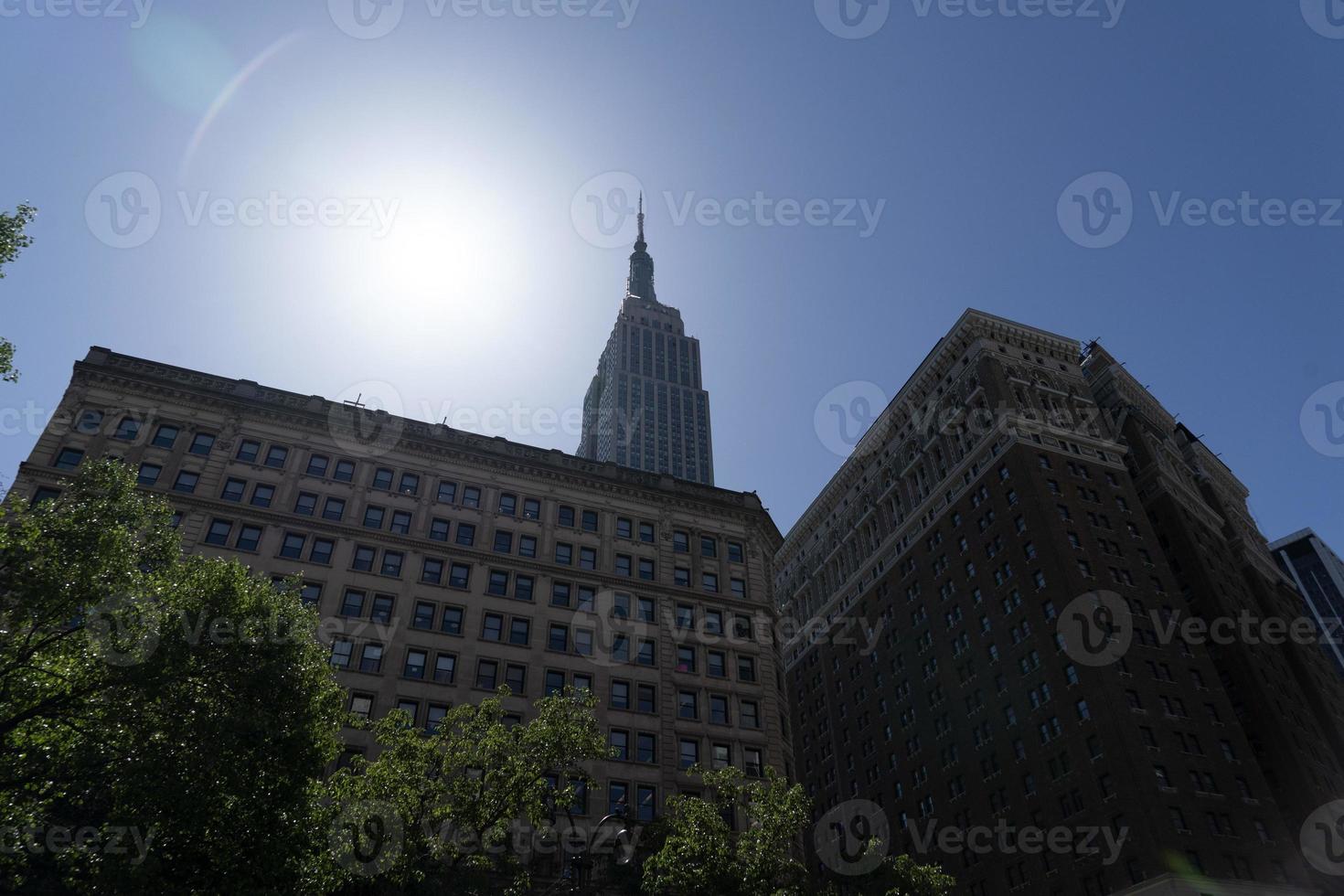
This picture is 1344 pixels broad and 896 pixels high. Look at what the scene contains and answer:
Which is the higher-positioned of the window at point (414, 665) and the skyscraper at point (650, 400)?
the skyscraper at point (650, 400)

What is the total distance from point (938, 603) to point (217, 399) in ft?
208

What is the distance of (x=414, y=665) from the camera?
46.9 metres

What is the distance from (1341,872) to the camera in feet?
207

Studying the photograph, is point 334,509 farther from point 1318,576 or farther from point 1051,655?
point 1318,576

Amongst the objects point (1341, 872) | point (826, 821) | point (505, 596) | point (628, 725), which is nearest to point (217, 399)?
point (505, 596)

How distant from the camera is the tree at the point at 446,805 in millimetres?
25656

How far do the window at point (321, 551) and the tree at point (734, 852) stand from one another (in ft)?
88.8

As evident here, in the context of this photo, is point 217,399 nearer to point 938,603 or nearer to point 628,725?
point 628,725

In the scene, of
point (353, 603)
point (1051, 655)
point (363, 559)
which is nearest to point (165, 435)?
point (363, 559)

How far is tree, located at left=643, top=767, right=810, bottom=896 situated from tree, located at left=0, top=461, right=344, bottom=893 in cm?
1094

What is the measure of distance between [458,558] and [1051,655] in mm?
46088

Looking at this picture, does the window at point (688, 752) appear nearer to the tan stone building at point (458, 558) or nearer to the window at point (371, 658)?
the tan stone building at point (458, 558)

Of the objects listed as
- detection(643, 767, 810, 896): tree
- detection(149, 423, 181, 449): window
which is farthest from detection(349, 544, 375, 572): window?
detection(643, 767, 810, 896): tree

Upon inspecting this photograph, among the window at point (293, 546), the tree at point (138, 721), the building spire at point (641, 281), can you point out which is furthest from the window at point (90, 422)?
the building spire at point (641, 281)
